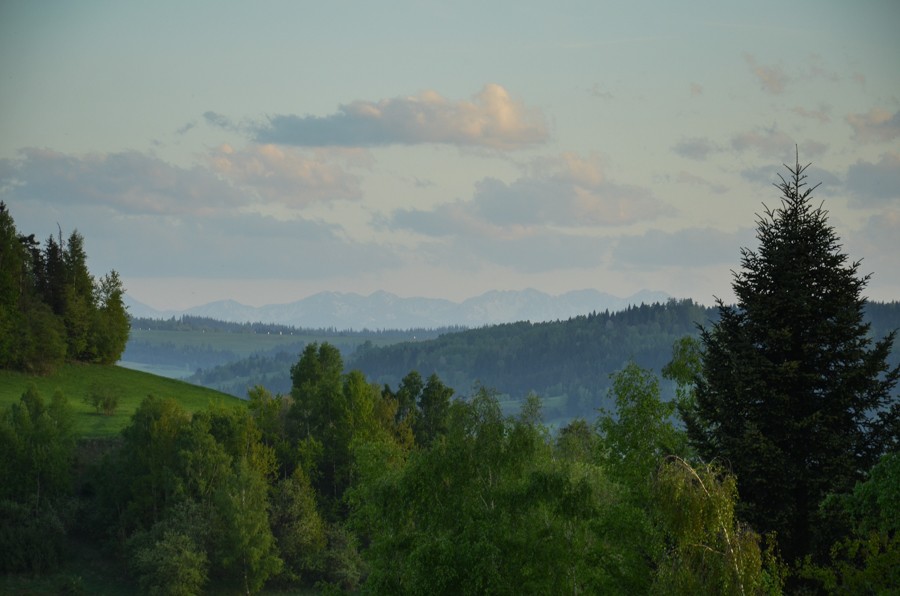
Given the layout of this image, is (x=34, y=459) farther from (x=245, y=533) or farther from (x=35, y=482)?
(x=245, y=533)

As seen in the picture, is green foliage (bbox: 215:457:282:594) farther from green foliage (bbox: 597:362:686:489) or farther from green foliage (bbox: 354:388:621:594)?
green foliage (bbox: 597:362:686:489)

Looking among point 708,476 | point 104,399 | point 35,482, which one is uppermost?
point 708,476

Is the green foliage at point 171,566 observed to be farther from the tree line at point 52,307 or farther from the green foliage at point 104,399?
the tree line at point 52,307

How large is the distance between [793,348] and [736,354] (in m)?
2.21

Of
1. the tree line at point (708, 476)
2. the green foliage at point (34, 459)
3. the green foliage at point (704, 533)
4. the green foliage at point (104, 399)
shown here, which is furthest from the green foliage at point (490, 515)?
the green foliage at point (104, 399)

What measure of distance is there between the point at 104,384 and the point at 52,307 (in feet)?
60.2

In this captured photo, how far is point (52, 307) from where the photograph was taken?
414ft

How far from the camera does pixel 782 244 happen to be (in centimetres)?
3925

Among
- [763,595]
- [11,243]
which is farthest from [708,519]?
[11,243]

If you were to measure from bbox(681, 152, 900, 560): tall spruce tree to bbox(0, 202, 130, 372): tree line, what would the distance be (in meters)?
91.3

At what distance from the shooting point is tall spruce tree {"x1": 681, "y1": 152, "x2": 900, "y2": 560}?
36094 mm

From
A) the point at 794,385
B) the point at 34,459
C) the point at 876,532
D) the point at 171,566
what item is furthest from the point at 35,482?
the point at 876,532

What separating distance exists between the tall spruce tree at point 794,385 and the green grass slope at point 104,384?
213 ft

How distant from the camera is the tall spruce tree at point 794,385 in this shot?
36.1 m
